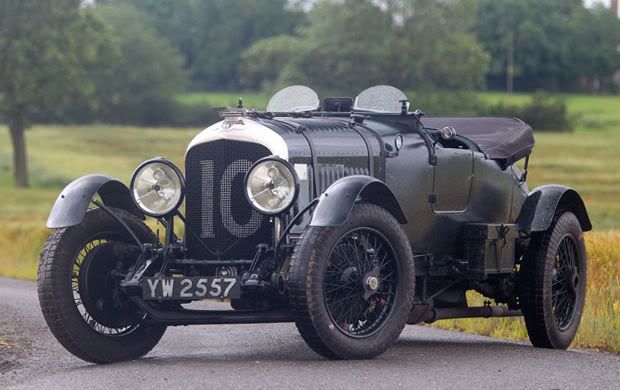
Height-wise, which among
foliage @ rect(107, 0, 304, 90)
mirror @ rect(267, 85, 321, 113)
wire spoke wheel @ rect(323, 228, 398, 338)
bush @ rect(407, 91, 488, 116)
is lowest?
bush @ rect(407, 91, 488, 116)

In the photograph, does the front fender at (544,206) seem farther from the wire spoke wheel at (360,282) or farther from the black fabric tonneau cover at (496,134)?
the wire spoke wheel at (360,282)

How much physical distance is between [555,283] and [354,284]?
2881mm

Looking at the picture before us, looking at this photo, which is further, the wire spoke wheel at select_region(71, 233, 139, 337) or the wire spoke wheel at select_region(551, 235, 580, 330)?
the wire spoke wheel at select_region(551, 235, 580, 330)

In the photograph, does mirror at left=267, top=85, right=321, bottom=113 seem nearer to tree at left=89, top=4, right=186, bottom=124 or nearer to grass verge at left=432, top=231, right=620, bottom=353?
grass verge at left=432, top=231, right=620, bottom=353

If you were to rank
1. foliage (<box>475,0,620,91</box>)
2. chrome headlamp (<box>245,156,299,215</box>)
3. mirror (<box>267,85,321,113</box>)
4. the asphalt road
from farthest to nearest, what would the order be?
1. foliage (<box>475,0,620,91</box>)
2. mirror (<box>267,85,321,113</box>)
3. chrome headlamp (<box>245,156,299,215</box>)
4. the asphalt road

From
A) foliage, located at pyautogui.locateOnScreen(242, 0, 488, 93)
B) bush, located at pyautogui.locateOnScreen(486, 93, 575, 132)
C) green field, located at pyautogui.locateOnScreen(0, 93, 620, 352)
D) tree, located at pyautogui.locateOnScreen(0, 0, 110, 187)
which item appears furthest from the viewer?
foliage, located at pyautogui.locateOnScreen(242, 0, 488, 93)

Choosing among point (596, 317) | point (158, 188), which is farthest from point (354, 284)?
point (596, 317)

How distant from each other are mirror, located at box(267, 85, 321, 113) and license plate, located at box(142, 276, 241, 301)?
2.49 m

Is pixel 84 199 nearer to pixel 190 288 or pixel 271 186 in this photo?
pixel 190 288

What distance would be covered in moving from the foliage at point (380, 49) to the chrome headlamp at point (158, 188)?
248 feet

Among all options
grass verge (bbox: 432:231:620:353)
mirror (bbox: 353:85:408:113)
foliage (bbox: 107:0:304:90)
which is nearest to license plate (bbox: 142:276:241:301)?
mirror (bbox: 353:85:408:113)

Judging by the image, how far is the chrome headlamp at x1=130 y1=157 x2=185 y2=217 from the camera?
9.48 meters

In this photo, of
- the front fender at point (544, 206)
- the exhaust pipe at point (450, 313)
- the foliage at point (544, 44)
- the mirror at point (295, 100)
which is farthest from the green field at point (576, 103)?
the exhaust pipe at point (450, 313)

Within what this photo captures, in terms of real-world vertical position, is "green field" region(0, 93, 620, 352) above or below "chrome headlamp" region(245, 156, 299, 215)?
below
